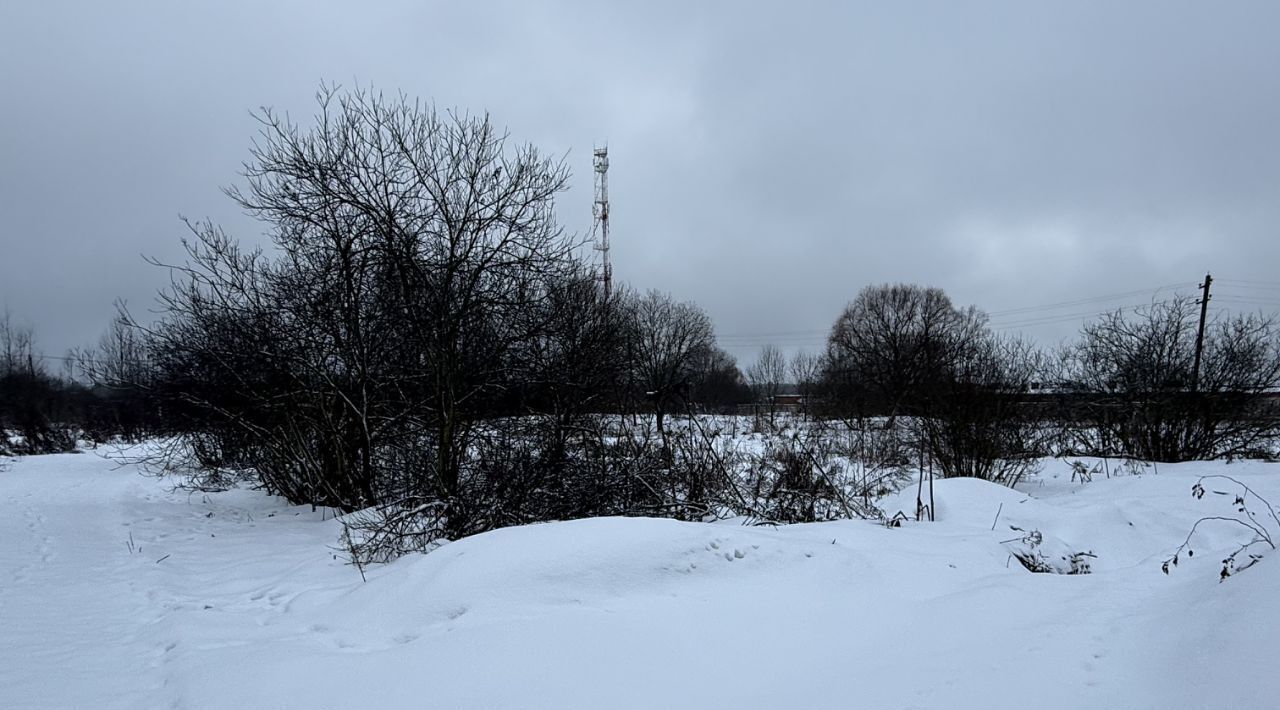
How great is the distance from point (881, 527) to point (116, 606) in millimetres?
6327

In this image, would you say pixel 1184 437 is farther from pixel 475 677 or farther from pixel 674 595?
pixel 475 677

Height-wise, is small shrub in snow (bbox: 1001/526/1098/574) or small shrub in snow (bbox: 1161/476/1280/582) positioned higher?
small shrub in snow (bbox: 1161/476/1280/582)

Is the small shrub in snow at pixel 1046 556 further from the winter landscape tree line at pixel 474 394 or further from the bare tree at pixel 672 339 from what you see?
the bare tree at pixel 672 339

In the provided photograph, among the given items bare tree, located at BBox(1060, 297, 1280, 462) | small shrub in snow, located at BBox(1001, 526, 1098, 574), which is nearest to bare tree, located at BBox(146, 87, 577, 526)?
small shrub in snow, located at BBox(1001, 526, 1098, 574)

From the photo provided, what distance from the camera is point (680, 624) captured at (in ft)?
11.2

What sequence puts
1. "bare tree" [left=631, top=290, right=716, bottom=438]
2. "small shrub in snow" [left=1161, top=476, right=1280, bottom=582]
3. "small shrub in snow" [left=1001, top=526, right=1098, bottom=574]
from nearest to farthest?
"small shrub in snow" [left=1161, top=476, right=1280, bottom=582], "small shrub in snow" [left=1001, top=526, right=1098, bottom=574], "bare tree" [left=631, top=290, right=716, bottom=438]

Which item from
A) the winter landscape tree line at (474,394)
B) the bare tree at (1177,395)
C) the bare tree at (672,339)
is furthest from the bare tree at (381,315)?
the bare tree at (672,339)

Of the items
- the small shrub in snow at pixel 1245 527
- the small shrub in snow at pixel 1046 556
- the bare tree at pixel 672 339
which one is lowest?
the small shrub in snow at pixel 1046 556

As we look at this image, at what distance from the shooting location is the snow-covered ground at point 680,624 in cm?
272

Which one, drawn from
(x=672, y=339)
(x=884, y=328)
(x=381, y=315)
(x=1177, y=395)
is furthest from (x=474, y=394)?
(x=884, y=328)

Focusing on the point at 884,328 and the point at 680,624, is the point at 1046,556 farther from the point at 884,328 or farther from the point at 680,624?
the point at 884,328

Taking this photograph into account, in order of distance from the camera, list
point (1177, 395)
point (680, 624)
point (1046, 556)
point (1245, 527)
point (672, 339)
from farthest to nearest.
Result: point (672, 339) → point (1177, 395) → point (1245, 527) → point (1046, 556) → point (680, 624)

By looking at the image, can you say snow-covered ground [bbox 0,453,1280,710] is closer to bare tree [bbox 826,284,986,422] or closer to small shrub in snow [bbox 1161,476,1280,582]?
small shrub in snow [bbox 1161,476,1280,582]

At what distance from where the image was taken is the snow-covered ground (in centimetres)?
272
